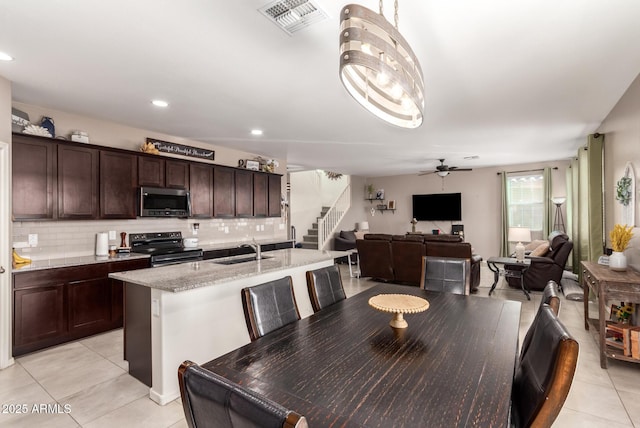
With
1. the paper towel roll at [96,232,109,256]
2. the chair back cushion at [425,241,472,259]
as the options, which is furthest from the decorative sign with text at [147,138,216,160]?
Answer: the chair back cushion at [425,241,472,259]

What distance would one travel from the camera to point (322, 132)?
4.83m

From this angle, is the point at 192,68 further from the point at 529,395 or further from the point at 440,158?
the point at 440,158

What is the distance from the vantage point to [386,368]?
1.35 metres

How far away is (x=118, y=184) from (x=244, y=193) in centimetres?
206

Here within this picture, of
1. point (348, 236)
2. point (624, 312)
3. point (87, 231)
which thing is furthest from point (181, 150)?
point (624, 312)

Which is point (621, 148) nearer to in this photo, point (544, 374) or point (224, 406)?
point (544, 374)

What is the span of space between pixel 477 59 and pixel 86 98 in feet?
12.7

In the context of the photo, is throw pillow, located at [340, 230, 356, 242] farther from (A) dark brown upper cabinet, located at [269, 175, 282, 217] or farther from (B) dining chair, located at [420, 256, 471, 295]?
(B) dining chair, located at [420, 256, 471, 295]

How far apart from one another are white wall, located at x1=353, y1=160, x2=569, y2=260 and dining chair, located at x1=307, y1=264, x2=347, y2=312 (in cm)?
743

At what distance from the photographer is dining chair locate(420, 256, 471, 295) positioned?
2949 millimetres

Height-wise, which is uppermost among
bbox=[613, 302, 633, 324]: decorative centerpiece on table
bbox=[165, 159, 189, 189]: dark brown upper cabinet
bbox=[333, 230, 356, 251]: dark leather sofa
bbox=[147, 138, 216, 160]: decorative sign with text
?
bbox=[147, 138, 216, 160]: decorative sign with text

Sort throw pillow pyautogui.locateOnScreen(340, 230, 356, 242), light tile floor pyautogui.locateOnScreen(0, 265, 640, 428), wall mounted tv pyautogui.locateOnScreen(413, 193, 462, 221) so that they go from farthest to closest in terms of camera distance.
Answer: throw pillow pyautogui.locateOnScreen(340, 230, 356, 242) → wall mounted tv pyautogui.locateOnScreen(413, 193, 462, 221) → light tile floor pyautogui.locateOnScreen(0, 265, 640, 428)

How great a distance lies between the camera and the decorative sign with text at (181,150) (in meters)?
4.68

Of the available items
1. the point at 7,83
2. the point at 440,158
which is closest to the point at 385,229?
the point at 440,158
